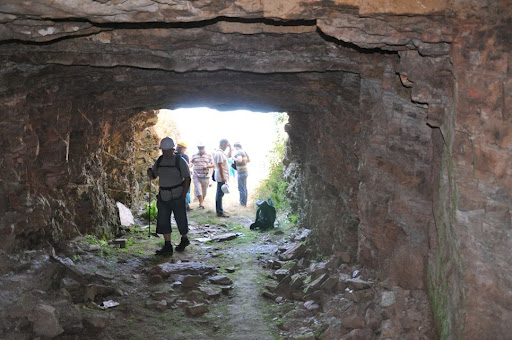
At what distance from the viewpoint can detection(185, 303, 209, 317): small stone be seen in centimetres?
578

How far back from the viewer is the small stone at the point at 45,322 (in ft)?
15.7

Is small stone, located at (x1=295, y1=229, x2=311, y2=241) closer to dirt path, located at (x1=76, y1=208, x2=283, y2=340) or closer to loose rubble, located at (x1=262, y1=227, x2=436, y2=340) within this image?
dirt path, located at (x1=76, y1=208, x2=283, y2=340)

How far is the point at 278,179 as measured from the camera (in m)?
11.9

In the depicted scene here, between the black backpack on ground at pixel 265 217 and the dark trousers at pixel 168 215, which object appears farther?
the black backpack on ground at pixel 265 217

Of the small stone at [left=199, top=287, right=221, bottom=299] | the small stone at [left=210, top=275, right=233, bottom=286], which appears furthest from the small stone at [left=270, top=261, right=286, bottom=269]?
the small stone at [left=199, top=287, right=221, bottom=299]

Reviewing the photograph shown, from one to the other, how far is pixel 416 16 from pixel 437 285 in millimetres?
2208

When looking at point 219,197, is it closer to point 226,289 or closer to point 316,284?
point 226,289

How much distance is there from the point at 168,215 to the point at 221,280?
1831 millimetres

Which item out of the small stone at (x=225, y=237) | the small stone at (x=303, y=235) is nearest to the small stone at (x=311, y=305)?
the small stone at (x=303, y=235)

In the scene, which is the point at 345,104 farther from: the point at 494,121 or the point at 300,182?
the point at 300,182

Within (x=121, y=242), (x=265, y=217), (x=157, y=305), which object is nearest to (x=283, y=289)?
(x=157, y=305)

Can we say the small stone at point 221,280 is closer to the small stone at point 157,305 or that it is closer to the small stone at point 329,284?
the small stone at point 157,305

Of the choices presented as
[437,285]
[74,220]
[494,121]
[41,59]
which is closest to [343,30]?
[494,121]

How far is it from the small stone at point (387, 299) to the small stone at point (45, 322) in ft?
10.3
